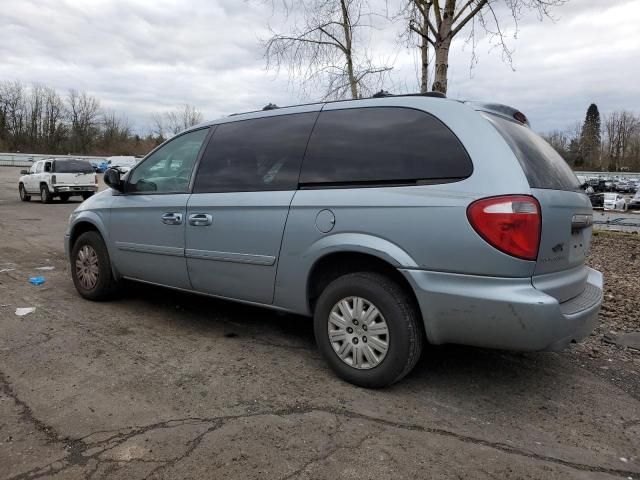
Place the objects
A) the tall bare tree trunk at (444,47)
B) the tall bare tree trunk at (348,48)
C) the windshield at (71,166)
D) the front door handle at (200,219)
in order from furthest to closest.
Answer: the windshield at (71,166), the tall bare tree trunk at (348,48), the tall bare tree trunk at (444,47), the front door handle at (200,219)

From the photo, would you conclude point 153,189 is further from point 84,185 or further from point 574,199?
point 84,185

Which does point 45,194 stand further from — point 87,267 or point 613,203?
point 613,203

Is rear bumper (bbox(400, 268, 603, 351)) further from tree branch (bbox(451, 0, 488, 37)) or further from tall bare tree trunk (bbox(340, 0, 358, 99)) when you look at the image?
tall bare tree trunk (bbox(340, 0, 358, 99))

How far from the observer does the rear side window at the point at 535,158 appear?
288cm

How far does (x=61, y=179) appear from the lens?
763 inches

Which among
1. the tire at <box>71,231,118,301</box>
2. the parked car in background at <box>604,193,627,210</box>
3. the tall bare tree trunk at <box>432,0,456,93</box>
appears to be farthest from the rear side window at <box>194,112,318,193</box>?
the parked car in background at <box>604,193,627,210</box>

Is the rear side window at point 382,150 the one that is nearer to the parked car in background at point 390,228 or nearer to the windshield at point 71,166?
the parked car in background at point 390,228

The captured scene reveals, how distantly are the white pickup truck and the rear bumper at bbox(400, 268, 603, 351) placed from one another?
1967 centimetres

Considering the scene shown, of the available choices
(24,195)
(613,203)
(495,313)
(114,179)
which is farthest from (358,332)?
(613,203)

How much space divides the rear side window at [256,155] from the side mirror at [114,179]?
1.11 m

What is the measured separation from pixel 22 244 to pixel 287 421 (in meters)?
8.14

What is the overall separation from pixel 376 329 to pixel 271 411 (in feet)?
2.62

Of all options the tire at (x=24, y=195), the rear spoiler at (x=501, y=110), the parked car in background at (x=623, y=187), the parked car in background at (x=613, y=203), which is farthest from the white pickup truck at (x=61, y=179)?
the parked car in background at (x=623, y=187)

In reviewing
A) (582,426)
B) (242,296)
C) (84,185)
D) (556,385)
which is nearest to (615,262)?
(556,385)
